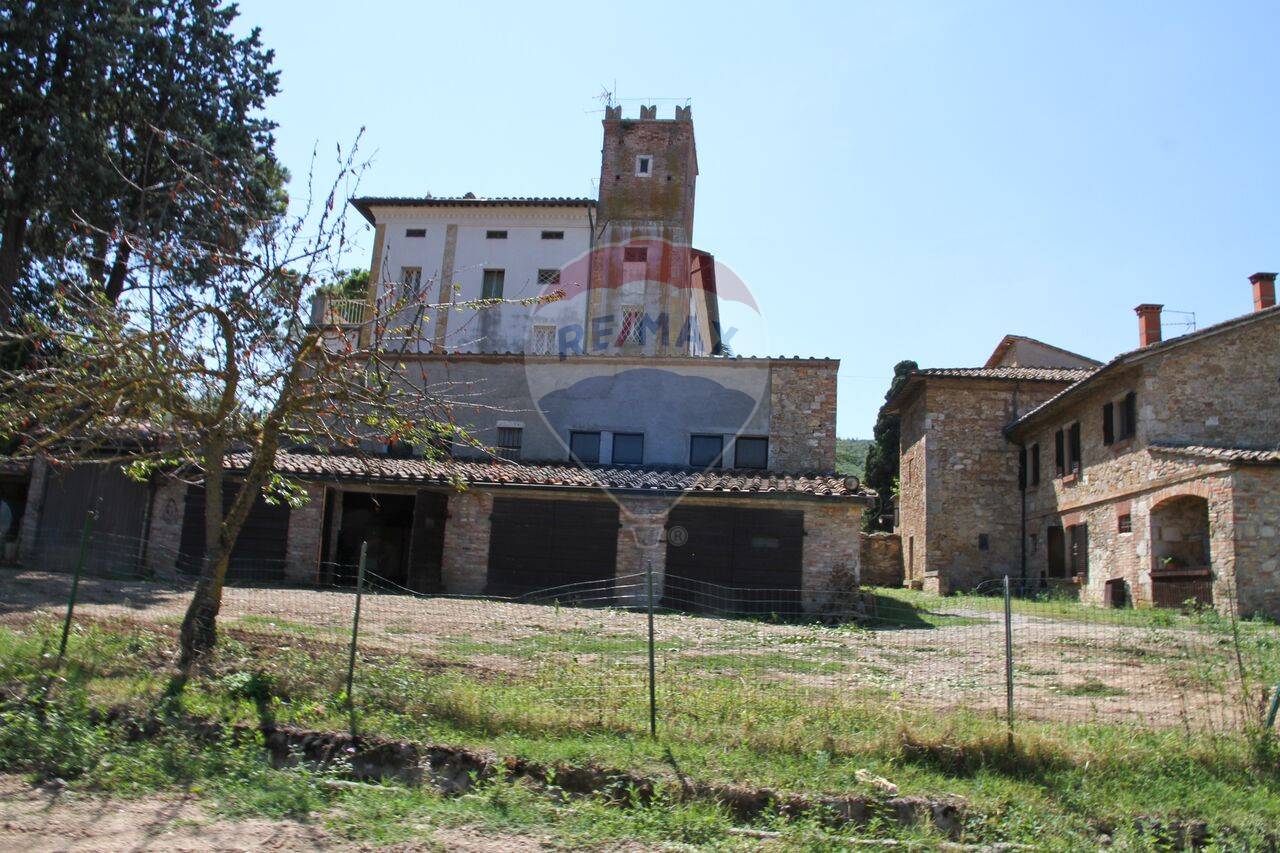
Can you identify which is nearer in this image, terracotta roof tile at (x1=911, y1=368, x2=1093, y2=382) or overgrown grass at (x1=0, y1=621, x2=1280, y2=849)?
overgrown grass at (x1=0, y1=621, x2=1280, y2=849)

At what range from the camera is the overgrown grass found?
5.92m

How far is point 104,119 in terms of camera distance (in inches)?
757

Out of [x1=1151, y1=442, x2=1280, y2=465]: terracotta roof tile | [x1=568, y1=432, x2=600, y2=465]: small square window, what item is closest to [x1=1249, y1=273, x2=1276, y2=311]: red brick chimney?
[x1=1151, y1=442, x2=1280, y2=465]: terracotta roof tile

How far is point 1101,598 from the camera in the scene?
21234mm

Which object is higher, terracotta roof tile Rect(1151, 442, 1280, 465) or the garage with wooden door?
terracotta roof tile Rect(1151, 442, 1280, 465)

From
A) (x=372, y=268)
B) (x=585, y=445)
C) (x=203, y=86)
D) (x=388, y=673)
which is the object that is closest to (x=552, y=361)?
(x=585, y=445)

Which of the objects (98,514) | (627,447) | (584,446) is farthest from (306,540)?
(627,447)

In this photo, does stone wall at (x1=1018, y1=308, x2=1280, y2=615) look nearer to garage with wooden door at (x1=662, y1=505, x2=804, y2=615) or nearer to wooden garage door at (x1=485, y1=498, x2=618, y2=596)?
garage with wooden door at (x1=662, y1=505, x2=804, y2=615)

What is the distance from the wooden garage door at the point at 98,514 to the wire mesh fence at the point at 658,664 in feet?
9.91

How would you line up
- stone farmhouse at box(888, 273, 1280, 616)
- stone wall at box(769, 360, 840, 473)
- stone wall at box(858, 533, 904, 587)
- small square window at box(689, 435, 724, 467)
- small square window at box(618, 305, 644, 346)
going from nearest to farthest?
stone farmhouse at box(888, 273, 1280, 616), stone wall at box(769, 360, 840, 473), small square window at box(689, 435, 724, 467), stone wall at box(858, 533, 904, 587), small square window at box(618, 305, 644, 346)

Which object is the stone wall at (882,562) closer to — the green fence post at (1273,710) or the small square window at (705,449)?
the small square window at (705,449)

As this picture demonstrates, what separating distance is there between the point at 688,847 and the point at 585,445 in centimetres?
1806

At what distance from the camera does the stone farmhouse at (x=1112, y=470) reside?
1705 cm

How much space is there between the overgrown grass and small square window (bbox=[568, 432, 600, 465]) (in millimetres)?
A: 14458
